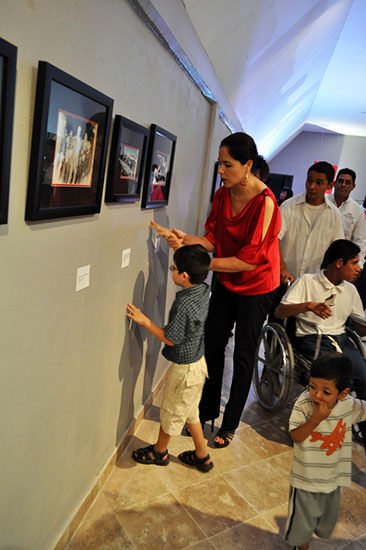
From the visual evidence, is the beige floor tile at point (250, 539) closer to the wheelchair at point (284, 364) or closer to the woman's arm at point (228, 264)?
the wheelchair at point (284, 364)

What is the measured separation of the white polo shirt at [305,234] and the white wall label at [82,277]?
6.30 feet

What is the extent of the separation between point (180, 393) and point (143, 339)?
1.51ft

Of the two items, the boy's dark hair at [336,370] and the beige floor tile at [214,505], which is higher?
the boy's dark hair at [336,370]

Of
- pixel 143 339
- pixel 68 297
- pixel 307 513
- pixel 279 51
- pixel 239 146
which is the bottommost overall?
pixel 307 513

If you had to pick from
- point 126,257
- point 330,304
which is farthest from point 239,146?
point 330,304

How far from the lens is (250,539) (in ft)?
5.91

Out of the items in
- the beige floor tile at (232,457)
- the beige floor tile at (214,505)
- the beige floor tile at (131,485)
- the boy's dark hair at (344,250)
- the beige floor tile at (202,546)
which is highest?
the boy's dark hair at (344,250)

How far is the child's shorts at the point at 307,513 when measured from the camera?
162 centimetres

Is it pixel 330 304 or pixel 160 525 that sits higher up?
pixel 330 304

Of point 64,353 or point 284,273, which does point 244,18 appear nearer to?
point 284,273

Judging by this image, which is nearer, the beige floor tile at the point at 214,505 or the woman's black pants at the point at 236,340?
the beige floor tile at the point at 214,505

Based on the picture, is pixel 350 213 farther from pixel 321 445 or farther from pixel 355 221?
pixel 321 445

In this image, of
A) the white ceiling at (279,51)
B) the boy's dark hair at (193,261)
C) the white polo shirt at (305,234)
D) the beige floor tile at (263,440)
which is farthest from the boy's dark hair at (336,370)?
the white ceiling at (279,51)

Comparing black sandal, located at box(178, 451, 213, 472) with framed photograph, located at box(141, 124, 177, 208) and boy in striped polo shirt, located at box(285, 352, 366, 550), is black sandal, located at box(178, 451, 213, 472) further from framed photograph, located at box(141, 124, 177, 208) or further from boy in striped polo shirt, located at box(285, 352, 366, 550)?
framed photograph, located at box(141, 124, 177, 208)
